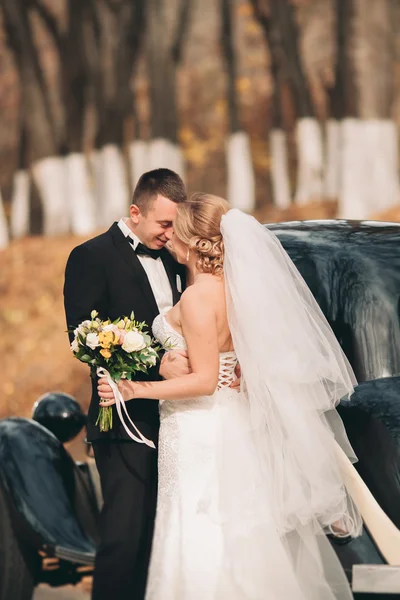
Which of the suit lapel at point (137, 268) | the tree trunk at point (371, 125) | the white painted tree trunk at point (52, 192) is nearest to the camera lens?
the suit lapel at point (137, 268)

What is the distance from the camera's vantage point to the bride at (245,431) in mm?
3428

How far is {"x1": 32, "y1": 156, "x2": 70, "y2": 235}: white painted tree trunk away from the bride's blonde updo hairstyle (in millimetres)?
9269

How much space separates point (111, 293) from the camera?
3.87 m

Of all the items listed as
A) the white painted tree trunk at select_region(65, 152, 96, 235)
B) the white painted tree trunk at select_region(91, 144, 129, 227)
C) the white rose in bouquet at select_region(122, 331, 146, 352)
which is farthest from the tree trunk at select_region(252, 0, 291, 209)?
the white rose in bouquet at select_region(122, 331, 146, 352)

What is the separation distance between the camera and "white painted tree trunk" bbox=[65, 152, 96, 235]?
12641mm

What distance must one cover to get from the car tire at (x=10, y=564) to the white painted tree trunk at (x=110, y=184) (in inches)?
333

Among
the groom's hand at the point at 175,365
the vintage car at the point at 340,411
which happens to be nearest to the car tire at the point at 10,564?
the vintage car at the point at 340,411

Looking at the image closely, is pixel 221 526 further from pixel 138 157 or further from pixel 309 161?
pixel 138 157

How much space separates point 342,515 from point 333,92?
382 inches

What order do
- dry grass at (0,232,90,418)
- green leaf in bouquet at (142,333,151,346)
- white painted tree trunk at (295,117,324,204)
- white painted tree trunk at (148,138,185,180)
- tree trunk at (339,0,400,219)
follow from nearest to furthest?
green leaf in bouquet at (142,333,151,346) < dry grass at (0,232,90,418) < tree trunk at (339,0,400,219) < white painted tree trunk at (295,117,324,204) < white painted tree trunk at (148,138,185,180)

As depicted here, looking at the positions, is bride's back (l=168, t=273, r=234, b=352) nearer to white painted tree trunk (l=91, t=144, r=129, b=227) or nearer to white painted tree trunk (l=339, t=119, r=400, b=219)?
white painted tree trunk (l=339, t=119, r=400, b=219)

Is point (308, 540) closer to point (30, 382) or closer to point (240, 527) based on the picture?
point (240, 527)

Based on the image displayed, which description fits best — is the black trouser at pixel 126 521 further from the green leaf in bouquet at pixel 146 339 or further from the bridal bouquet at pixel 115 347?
the green leaf in bouquet at pixel 146 339

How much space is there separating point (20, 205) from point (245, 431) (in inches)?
388
